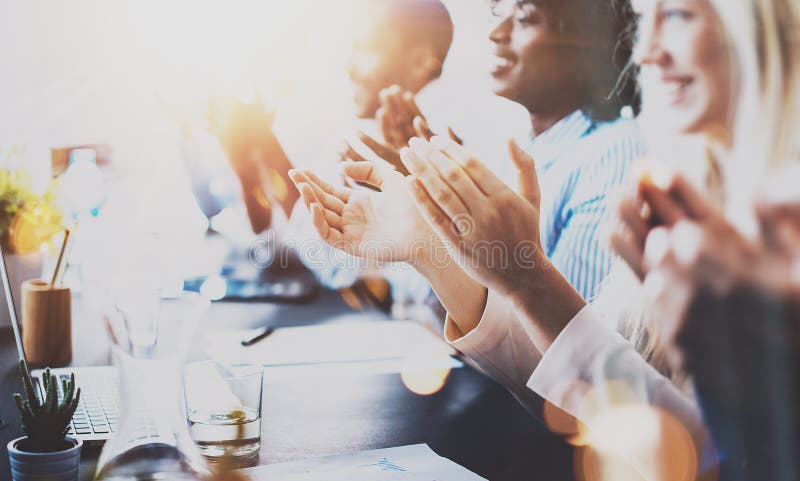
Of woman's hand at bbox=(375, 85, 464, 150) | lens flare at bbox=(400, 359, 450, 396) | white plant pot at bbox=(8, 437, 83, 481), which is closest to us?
white plant pot at bbox=(8, 437, 83, 481)

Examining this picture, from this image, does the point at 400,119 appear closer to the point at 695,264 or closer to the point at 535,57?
the point at 535,57

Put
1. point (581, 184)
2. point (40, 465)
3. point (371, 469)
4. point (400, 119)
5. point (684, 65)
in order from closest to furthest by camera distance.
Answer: point (40, 465) < point (371, 469) < point (684, 65) < point (581, 184) < point (400, 119)

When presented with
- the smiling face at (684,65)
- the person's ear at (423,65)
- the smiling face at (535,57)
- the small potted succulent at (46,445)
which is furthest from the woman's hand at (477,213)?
the person's ear at (423,65)

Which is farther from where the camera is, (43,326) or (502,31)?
(502,31)

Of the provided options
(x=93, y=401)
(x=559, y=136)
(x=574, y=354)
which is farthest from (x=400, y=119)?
(x=93, y=401)

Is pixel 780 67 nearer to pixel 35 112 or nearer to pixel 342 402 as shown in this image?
pixel 342 402

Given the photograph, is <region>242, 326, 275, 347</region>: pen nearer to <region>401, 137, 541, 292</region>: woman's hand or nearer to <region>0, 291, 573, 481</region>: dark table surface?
<region>0, 291, 573, 481</region>: dark table surface

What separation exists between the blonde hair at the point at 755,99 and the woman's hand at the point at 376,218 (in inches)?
17.8

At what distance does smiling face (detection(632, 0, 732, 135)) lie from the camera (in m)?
1.12

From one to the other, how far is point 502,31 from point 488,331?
712 millimetres

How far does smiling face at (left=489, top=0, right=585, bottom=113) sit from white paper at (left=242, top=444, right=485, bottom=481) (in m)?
0.86

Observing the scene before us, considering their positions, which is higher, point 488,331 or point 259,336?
point 488,331

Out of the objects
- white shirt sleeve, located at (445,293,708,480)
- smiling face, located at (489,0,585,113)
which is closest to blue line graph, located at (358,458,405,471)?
white shirt sleeve, located at (445,293,708,480)

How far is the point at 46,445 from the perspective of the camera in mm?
798
